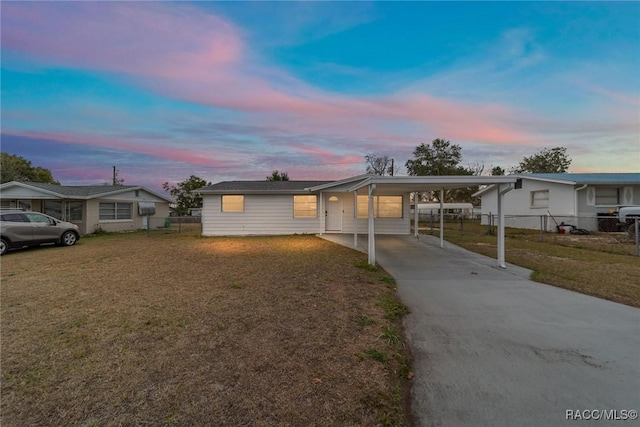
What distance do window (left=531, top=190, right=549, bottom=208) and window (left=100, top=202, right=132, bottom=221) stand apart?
2858cm

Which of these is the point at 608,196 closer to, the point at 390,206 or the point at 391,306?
the point at 390,206

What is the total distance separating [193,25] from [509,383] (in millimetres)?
10935

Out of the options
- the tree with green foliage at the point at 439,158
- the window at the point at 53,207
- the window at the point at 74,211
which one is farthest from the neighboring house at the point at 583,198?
the window at the point at 53,207

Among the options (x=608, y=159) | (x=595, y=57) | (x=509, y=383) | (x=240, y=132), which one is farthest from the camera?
(x=608, y=159)

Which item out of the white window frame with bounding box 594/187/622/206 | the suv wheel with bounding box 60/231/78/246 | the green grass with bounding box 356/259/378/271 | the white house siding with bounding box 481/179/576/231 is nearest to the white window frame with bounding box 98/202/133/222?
the suv wheel with bounding box 60/231/78/246

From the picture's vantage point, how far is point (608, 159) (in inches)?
971

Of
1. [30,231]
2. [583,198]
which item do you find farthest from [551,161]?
[30,231]

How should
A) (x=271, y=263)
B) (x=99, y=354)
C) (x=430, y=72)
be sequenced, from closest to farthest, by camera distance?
1. (x=99, y=354)
2. (x=271, y=263)
3. (x=430, y=72)

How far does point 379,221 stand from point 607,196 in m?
14.8

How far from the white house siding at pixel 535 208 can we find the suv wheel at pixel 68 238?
22.0 meters

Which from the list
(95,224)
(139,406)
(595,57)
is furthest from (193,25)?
(95,224)

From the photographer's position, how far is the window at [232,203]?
16422 mm

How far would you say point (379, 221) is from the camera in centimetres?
1648

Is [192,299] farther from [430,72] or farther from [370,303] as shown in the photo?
[430,72]
